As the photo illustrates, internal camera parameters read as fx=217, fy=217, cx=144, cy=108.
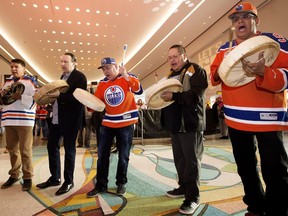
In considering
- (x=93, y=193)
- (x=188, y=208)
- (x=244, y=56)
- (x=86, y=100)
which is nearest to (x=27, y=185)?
(x=93, y=193)

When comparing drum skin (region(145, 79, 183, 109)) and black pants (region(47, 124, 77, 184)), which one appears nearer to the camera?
drum skin (region(145, 79, 183, 109))

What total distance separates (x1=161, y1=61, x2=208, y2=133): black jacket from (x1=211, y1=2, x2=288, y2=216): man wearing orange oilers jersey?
0.37 metres

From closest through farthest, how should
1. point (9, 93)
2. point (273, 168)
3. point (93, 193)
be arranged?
point (273, 168) < point (93, 193) < point (9, 93)

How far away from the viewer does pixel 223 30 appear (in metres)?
10.1

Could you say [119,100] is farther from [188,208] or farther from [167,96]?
[188,208]

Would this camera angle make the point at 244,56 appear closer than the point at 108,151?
Yes

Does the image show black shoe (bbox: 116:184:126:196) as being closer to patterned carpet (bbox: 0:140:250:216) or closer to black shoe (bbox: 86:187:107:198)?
patterned carpet (bbox: 0:140:250:216)

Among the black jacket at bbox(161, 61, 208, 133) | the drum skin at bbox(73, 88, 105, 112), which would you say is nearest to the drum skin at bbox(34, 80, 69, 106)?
the drum skin at bbox(73, 88, 105, 112)

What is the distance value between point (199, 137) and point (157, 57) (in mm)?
14627

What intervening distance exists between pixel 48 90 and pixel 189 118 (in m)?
1.58

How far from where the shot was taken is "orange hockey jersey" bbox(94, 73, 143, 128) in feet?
8.52

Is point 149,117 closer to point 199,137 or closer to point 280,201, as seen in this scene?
point 199,137

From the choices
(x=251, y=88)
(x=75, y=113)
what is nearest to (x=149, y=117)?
(x=75, y=113)

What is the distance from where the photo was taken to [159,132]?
682cm
